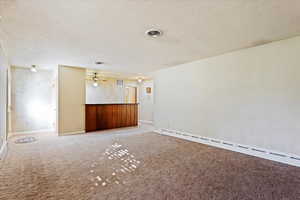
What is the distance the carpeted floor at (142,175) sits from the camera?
1894mm

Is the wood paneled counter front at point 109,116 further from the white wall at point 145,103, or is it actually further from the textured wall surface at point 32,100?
the textured wall surface at point 32,100

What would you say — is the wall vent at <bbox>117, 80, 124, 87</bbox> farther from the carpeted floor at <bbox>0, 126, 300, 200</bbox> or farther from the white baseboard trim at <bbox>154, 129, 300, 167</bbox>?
the carpeted floor at <bbox>0, 126, 300, 200</bbox>

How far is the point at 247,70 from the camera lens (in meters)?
3.43

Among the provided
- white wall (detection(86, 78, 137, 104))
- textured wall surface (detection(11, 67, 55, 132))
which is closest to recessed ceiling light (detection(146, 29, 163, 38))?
textured wall surface (detection(11, 67, 55, 132))

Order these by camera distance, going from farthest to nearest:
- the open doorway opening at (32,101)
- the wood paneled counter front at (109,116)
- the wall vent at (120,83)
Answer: the wall vent at (120,83)
the wood paneled counter front at (109,116)
the open doorway opening at (32,101)

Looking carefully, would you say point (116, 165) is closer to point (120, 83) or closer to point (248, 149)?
point (248, 149)

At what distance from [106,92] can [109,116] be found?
2359mm

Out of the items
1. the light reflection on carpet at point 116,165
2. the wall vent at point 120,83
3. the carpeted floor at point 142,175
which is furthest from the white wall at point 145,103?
the carpeted floor at point 142,175

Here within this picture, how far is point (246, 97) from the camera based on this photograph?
3.43 meters

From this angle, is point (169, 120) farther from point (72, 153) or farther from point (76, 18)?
point (76, 18)

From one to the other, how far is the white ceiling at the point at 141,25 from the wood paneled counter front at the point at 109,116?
2.69 meters

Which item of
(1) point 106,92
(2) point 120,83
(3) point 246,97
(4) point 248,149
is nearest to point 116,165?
(4) point 248,149

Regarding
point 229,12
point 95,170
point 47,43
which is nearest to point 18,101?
point 47,43

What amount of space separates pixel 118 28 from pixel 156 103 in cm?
364
